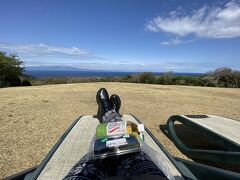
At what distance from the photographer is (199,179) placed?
270 cm

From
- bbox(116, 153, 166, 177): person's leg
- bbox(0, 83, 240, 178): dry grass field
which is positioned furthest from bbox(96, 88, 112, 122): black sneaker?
bbox(116, 153, 166, 177): person's leg

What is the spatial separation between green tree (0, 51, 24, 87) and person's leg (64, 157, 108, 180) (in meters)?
15.8

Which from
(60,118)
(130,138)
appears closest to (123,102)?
(60,118)

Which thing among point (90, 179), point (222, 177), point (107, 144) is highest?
point (107, 144)

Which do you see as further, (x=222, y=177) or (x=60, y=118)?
(x=60, y=118)

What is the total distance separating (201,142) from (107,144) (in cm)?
350

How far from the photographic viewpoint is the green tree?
652 inches

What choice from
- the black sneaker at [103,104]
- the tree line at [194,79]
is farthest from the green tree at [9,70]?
the black sneaker at [103,104]

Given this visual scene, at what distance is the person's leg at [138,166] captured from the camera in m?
1.51

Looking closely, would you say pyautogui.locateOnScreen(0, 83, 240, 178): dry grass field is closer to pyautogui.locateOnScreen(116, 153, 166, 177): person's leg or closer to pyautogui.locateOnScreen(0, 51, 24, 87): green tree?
pyautogui.locateOnScreen(116, 153, 166, 177): person's leg

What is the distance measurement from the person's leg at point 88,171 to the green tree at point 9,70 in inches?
622

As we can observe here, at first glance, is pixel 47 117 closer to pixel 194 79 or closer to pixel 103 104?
pixel 103 104

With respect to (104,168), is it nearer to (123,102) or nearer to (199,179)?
(199,179)

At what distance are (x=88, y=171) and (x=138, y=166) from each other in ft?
0.91
